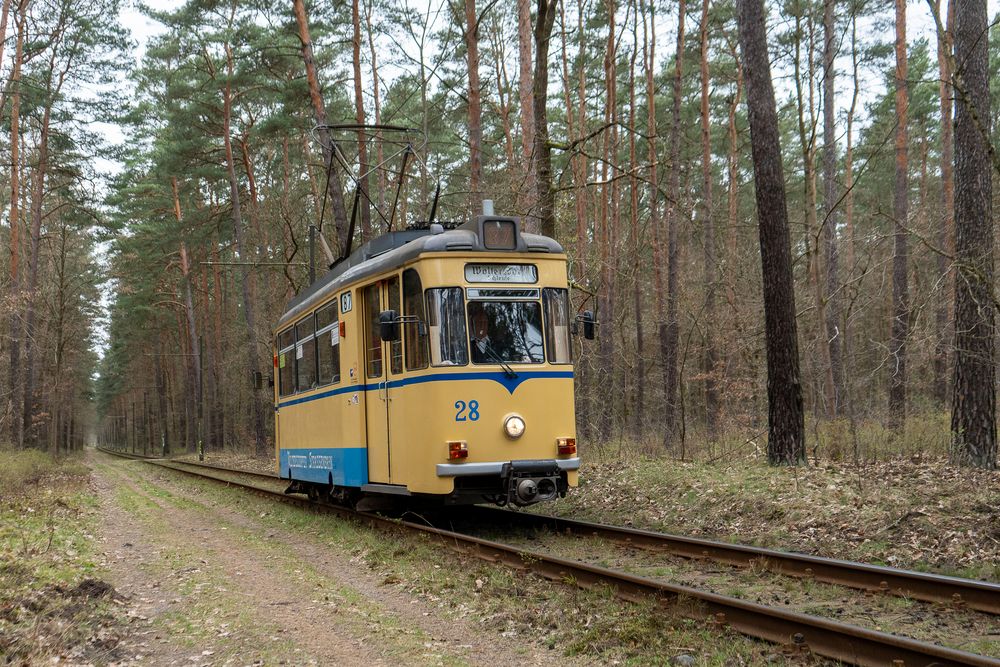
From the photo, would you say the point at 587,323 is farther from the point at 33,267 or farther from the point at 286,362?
the point at 33,267

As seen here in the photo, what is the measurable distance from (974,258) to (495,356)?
227 inches

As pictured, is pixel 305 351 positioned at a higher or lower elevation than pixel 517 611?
higher

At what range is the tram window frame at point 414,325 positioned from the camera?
9.50m

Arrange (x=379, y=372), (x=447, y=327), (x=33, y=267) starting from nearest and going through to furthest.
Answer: (x=447, y=327), (x=379, y=372), (x=33, y=267)

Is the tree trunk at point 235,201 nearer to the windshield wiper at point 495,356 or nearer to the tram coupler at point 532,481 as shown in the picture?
the windshield wiper at point 495,356

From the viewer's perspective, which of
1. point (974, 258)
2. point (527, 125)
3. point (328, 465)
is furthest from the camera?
point (527, 125)

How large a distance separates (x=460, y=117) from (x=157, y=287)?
68.2 ft

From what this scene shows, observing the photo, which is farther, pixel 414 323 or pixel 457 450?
pixel 414 323

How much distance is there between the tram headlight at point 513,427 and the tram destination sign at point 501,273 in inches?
58.0

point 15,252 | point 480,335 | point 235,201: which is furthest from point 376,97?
point 480,335

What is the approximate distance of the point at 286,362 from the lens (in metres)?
15.0

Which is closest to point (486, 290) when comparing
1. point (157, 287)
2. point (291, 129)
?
point (291, 129)

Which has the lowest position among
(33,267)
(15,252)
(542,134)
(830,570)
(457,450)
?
(830,570)

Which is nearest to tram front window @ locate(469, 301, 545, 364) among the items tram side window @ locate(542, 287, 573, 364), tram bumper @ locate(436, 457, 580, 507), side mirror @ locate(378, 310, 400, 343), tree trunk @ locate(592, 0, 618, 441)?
tram side window @ locate(542, 287, 573, 364)
